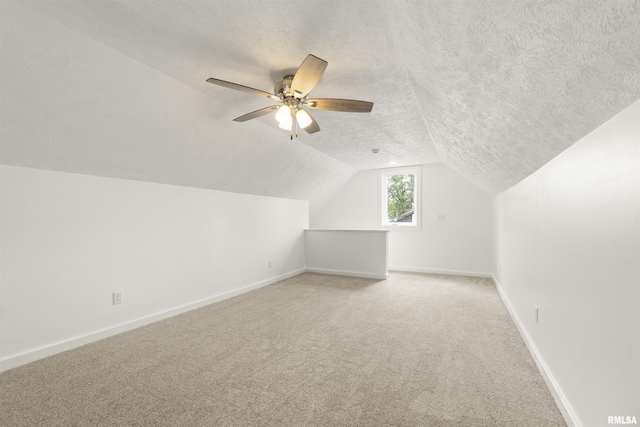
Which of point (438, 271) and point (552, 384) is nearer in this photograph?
point (552, 384)

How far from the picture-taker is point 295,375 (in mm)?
2080

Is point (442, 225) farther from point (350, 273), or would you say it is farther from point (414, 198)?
point (350, 273)

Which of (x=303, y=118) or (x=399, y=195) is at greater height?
(x=303, y=118)

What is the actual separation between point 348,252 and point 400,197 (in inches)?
72.7

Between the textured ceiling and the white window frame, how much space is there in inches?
111

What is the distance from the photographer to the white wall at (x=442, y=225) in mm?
5547

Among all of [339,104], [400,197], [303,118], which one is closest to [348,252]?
[400,197]

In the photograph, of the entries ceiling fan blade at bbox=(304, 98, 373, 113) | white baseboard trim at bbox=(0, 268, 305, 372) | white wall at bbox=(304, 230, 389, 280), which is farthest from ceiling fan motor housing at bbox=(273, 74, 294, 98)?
white wall at bbox=(304, 230, 389, 280)

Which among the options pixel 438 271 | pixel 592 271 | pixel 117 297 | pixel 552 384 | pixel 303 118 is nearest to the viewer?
pixel 592 271

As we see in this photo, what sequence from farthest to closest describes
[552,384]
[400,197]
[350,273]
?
[400,197]
[350,273]
[552,384]

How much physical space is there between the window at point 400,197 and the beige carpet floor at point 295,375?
3.08 meters

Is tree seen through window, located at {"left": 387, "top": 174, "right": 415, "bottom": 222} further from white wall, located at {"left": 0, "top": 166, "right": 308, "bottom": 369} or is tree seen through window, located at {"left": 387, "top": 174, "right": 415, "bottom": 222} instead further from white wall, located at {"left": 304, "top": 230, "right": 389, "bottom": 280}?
white wall, located at {"left": 0, "top": 166, "right": 308, "bottom": 369}

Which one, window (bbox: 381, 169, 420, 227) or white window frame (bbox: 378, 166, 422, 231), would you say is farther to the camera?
window (bbox: 381, 169, 420, 227)

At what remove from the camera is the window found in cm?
625
